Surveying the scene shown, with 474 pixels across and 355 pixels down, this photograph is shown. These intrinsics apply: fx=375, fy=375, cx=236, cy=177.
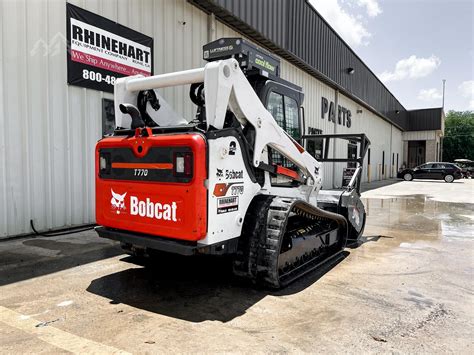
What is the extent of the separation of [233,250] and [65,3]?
5678mm

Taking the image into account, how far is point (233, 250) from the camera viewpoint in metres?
3.95

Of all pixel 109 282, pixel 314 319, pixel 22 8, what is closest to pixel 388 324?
pixel 314 319

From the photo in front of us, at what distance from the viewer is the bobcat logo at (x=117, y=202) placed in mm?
4048

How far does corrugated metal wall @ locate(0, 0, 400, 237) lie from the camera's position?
6.11 meters

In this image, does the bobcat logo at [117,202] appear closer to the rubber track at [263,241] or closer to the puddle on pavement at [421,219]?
the rubber track at [263,241]

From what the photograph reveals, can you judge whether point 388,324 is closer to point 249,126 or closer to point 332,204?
point 249,126

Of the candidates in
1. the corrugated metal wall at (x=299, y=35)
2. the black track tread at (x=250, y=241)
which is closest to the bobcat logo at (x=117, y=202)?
the black track tread at (x=250, y=241)

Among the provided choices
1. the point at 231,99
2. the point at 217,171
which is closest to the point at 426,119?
the point at 231,99

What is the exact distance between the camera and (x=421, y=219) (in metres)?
9.91

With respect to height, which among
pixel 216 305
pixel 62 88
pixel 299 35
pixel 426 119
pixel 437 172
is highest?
pixel 299 35

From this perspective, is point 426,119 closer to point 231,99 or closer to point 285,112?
point 285,112

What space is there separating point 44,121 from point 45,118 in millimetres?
58

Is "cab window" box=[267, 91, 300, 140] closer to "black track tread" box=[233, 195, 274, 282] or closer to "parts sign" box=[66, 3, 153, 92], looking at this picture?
"black track tread" box=[233, 195, 274, 282]

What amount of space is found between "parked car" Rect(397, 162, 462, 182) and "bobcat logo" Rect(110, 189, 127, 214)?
28.9m
